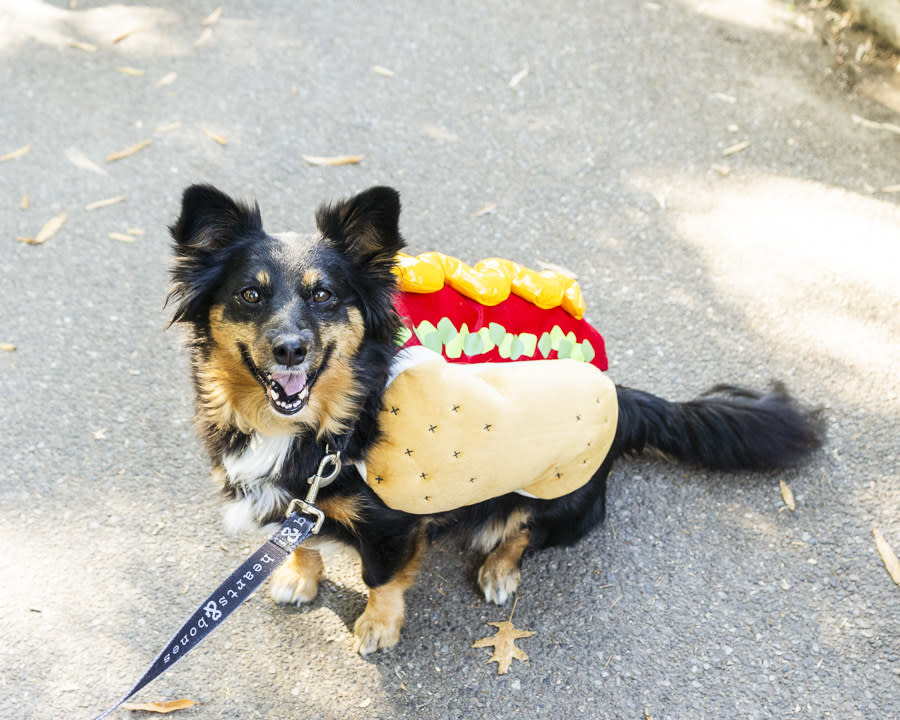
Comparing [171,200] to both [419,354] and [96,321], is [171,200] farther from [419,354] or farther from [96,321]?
[419,354]

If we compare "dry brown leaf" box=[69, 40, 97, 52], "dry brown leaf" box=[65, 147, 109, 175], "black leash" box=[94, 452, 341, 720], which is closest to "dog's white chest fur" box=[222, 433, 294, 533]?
"black leash" box=[94, 452, 341, 720]

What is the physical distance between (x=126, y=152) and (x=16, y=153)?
706 millimetres

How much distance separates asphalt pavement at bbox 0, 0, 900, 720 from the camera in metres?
2.89

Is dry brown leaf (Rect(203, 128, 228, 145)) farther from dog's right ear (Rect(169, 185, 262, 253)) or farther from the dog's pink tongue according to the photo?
the dog's pink tongue

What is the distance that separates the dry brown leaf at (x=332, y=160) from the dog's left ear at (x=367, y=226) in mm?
2500

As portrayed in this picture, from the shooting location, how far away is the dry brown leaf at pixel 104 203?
4.65 meters

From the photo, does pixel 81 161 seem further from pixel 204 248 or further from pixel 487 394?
pixel 487 394

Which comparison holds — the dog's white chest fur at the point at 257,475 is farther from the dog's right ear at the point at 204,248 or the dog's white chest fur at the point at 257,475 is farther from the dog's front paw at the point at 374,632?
the dog's front paw at the point at 374,632

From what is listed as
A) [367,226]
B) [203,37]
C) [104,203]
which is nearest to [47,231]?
[104,203]

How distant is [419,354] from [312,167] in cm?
281

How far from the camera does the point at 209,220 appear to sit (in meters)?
2.46

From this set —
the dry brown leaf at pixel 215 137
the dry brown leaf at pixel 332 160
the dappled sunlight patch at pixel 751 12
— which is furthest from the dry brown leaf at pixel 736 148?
the dry brown leaf at pixel 215 137

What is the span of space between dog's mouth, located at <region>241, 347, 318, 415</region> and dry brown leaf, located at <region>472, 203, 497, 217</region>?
8.34 feet

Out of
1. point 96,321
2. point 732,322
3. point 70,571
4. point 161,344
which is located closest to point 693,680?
point 732,322
